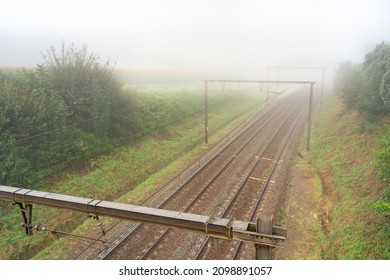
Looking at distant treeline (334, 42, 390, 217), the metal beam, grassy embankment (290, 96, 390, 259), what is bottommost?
grassy embankment (290, 96, 390, 259)

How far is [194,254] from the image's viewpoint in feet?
44.6

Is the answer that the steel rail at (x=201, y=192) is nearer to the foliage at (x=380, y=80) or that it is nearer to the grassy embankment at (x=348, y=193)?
the grassy embankment at (x=348, y=193)

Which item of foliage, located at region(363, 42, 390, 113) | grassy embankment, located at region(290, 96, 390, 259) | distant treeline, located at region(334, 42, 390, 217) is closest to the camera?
grassy embankment, located at region(290, 96, 390, 259)

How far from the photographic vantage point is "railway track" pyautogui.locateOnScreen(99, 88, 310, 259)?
13.9 meters

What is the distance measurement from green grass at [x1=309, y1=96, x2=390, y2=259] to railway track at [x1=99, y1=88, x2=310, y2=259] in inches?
Answer: 202

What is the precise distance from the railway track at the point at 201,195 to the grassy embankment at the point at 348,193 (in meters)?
4.48

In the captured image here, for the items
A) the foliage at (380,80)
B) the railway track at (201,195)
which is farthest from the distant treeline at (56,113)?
the foliage at (380,80)

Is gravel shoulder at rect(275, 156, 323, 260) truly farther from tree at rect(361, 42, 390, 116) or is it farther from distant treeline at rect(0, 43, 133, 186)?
distant treeline at rect(0, 43, 133, 186)

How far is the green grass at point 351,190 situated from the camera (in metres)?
13.4

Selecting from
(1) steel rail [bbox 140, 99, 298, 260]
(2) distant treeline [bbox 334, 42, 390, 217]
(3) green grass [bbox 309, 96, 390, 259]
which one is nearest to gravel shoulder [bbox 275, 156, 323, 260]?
(3) green grass [bbox 309, 96, 390, 259]

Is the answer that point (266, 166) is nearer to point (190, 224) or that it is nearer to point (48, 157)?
point (48, 157)

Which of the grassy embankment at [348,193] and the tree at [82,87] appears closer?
the grassy embankment at [348,193]

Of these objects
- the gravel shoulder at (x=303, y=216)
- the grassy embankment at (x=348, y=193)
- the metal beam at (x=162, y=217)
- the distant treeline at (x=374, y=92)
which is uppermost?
the distant treeline at (x=374, y=92)

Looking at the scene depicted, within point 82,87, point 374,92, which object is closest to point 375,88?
point 374,92
